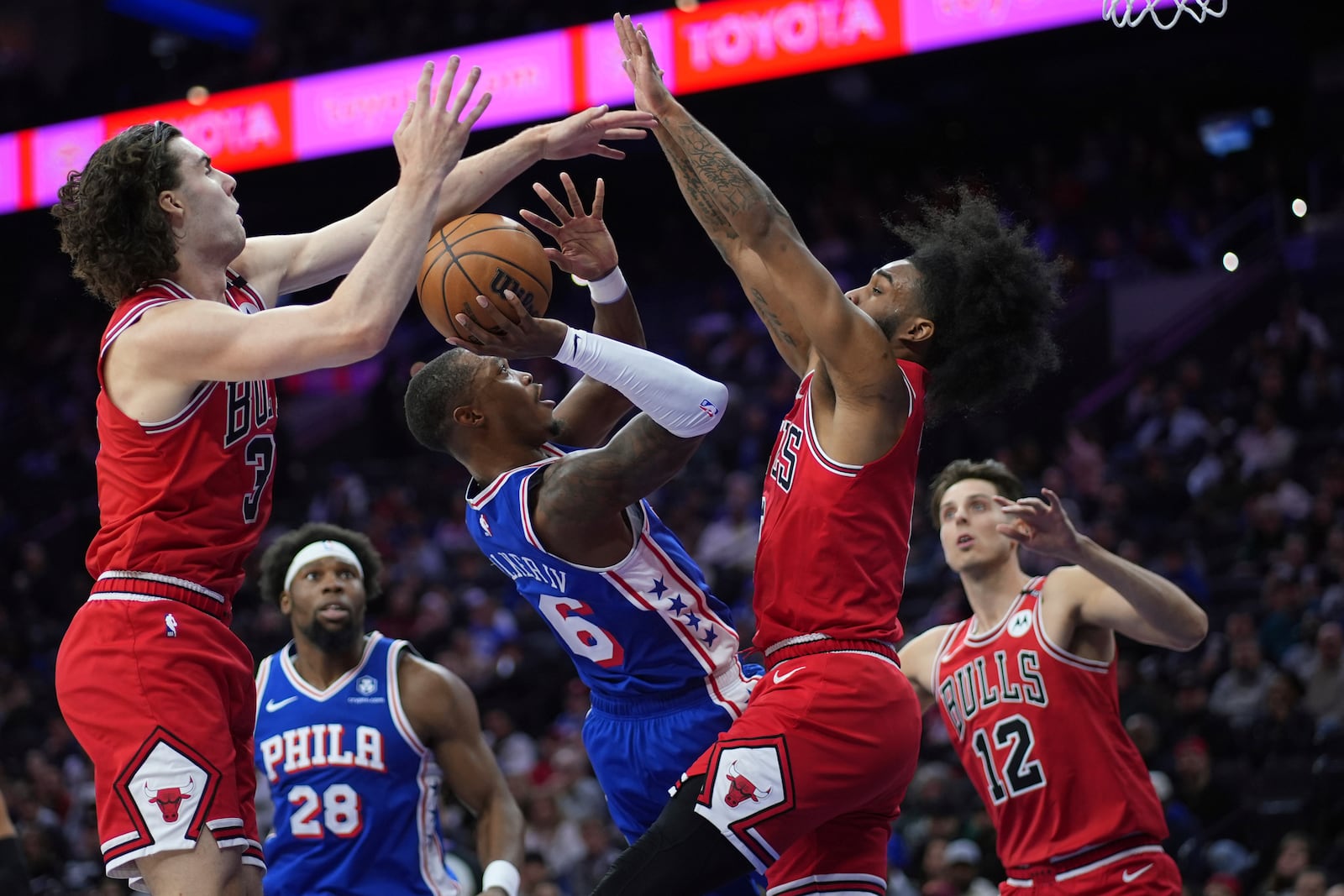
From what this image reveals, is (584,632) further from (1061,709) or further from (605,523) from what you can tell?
(1061,709)

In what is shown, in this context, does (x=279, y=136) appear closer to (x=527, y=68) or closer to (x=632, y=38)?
(x=527, y=68)

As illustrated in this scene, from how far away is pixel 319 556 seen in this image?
19.0 feet

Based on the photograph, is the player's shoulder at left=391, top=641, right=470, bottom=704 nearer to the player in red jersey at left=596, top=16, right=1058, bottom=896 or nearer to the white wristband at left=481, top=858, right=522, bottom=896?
the white wristband at left=481, top=858, right=522, bottom=896


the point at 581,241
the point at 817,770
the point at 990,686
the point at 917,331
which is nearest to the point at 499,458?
the point at 581,241

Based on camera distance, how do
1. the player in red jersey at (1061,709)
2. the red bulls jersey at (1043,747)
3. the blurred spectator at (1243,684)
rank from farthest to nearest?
the blurred spectator at (1243,684), the red bulls jersey at (1043,747), the player in red jersey at (1061,709)

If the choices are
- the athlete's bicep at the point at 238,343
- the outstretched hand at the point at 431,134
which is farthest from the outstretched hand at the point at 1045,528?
the athlete's bicep at the point at 238,343

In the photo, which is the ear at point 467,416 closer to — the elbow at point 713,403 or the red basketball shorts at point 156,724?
the elbow at point 713,403

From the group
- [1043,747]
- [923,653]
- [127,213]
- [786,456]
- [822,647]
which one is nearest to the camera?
[127,213]

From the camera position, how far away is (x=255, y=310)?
3930 mm

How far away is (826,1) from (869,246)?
5.84 metres

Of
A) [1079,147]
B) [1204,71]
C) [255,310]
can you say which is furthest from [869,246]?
[255,310]

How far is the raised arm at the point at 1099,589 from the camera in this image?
4.33 m

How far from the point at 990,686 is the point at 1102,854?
0.66m

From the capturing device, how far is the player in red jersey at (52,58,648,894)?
133 inches
